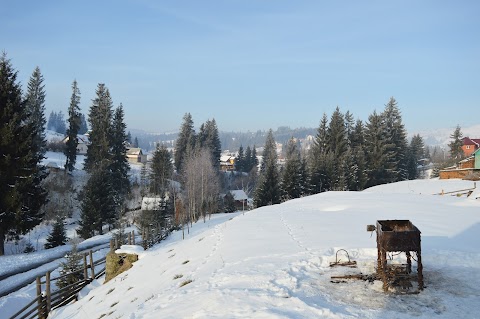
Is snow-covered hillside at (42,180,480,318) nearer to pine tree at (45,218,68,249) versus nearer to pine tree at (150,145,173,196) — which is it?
pine tree at (45,218,68,249)

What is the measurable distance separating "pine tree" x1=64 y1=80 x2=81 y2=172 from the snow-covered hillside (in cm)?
4385

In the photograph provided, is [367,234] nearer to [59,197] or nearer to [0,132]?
[0,132]

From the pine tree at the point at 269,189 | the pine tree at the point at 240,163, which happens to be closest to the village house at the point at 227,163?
the pine tree at the point at 240,163

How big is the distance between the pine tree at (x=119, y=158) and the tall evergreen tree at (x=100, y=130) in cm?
104

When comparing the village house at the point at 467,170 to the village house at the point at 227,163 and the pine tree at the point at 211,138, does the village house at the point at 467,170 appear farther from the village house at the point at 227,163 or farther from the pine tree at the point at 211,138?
the village house at the point at 227,163

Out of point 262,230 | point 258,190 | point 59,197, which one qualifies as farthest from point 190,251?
point 59,197

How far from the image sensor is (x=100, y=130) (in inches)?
2078

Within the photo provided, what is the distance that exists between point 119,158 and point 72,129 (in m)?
10.6

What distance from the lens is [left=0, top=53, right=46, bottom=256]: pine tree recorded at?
26984mm

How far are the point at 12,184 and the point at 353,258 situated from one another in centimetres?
2635

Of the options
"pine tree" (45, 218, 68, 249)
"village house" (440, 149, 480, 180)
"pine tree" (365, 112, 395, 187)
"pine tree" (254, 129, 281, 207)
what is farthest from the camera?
"pine tree" (365, 112, 395, 187)

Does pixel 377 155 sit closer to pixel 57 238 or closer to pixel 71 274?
pixel 57 238

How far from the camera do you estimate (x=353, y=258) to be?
34.9 ft

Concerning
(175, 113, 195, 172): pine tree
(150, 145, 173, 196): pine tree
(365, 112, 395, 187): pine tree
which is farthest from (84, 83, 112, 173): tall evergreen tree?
(365, 112, 395, 187): pine tree
